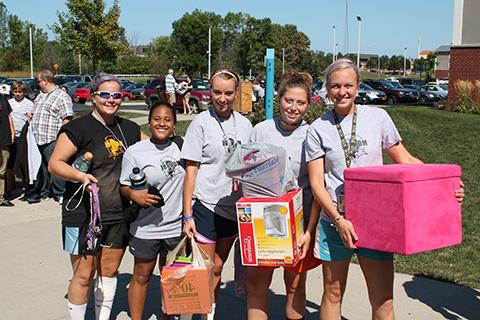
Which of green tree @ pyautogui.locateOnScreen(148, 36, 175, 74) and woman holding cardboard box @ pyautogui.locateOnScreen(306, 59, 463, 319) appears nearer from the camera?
woman holding cardboard box @ pyautogui.locateOnScreen(306, 59, 463, 319)

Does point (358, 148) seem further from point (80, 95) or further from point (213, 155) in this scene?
point (80, 95)

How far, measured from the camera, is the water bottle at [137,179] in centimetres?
351

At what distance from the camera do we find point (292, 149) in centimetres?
352

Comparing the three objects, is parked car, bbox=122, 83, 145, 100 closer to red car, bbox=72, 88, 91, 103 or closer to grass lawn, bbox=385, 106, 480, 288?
red car, bbox=72, 88, 91, 103

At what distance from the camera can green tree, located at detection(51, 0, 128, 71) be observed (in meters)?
30.2

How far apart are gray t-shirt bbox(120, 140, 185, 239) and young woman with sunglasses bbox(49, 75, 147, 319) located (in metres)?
Answer: 0.12

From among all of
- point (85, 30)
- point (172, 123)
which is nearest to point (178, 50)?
point (85, 30)

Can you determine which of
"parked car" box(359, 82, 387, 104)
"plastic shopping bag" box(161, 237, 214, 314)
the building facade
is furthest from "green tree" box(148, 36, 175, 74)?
"plastic shopping bag" box(161, 237, 214, 314)

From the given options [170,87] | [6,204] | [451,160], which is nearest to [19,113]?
[6,204]

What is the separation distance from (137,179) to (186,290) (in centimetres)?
75

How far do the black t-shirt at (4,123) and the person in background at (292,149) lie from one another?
6004 mm

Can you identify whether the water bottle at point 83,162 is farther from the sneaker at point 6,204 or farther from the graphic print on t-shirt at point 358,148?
the sneaker at point 6,204

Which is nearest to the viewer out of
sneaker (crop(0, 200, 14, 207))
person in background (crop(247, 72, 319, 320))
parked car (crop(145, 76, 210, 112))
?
person in background (crop(247, 72, 319, 320))

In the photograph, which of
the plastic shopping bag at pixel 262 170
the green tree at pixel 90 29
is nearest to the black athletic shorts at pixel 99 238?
the plastic shopping bag at pixel 262 170
